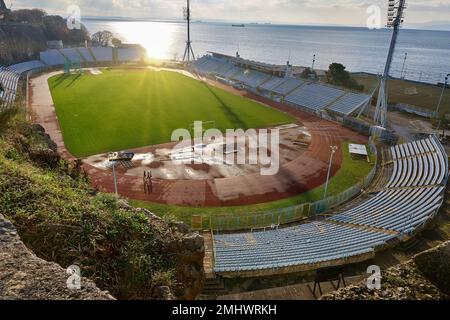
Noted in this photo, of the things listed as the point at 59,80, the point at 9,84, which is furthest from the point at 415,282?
the point at 59,80

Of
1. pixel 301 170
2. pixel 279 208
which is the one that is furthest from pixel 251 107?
pixel 279 208

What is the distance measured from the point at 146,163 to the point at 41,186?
1838 cm

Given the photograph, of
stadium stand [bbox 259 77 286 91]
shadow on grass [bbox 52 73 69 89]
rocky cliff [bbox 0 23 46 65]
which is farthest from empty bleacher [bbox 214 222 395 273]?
rocky cliff [bbox 0 23 46 65]

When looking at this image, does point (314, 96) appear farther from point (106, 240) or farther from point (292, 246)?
point (106, 240)

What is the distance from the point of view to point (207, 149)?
1368 inches

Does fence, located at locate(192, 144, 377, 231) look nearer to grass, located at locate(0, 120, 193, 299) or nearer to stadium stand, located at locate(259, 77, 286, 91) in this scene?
grass, located at locate(0, 120, 193, 299)

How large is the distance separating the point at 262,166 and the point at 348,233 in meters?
12.7

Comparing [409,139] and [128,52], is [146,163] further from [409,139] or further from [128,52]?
[128,52]

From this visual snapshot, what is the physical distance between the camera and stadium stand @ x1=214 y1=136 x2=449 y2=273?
17250 mm

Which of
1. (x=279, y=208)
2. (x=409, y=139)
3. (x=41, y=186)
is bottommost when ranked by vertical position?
(x=279, y=208)

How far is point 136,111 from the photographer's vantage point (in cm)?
4684

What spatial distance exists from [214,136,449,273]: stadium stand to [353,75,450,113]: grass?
32.2 metres

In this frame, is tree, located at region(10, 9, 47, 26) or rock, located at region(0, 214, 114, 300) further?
tree, located at region(10, 9, 47, 26)

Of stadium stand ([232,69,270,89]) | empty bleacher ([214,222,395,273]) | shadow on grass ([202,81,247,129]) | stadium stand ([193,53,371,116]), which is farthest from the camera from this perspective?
stadium stand ([232,69,270,89])
